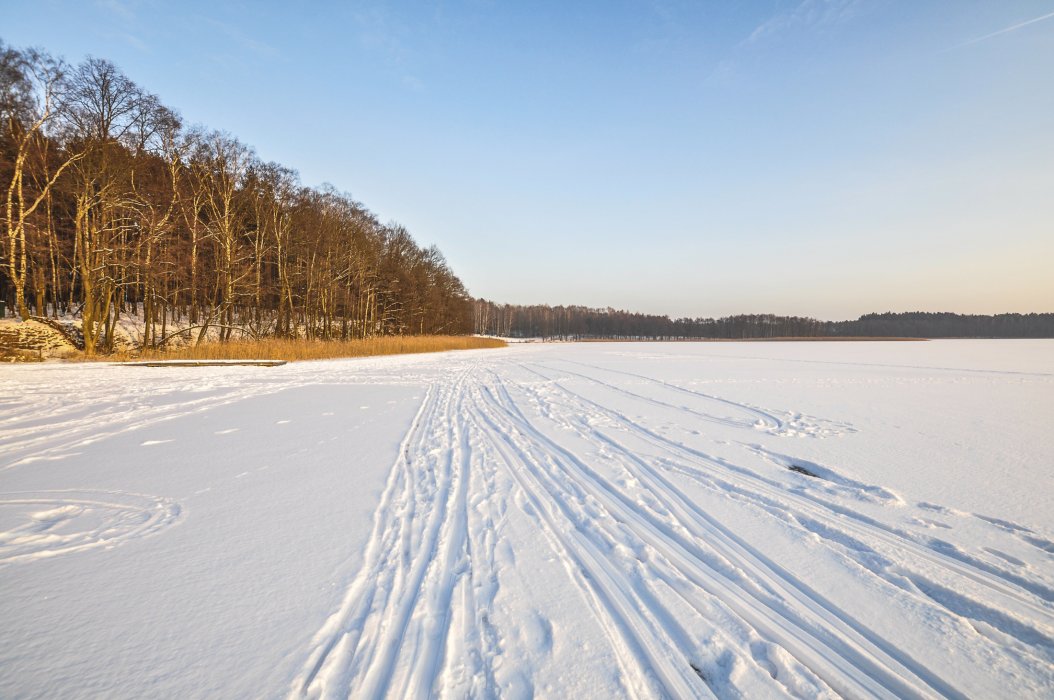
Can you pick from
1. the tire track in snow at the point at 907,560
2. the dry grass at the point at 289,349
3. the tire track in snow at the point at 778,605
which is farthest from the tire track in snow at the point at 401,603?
the dry grass at the point at 289,349

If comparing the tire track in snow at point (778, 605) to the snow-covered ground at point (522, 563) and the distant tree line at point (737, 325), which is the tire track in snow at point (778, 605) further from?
the distant tree line at point (737, 325)

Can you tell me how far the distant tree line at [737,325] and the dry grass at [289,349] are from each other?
73568mm

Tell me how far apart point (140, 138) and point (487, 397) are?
19891mm

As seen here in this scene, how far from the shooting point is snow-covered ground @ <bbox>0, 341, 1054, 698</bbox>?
1.67 meters

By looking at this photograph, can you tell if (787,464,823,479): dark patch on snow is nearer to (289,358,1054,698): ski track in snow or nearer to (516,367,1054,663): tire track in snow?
(289,358,1054,698): ski track in snow

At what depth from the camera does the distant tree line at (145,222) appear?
14.8 metres

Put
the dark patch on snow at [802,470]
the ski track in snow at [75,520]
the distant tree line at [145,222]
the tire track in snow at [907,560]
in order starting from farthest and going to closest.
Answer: the distant tree line at [145,222], the dark patch on snow at [802,470], the ski track in snow at [75,520], the tire track in snow at [907,560]

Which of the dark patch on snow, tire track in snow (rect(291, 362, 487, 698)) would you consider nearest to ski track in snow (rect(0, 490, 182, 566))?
tire track in snow (rect(291, 362, 487, 698))

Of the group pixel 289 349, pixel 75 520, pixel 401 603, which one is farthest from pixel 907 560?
pixel 289 349

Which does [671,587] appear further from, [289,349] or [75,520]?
[289,349]

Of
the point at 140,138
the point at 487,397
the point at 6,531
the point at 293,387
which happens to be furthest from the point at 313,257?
the point at 6,531

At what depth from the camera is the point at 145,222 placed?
57.0 feet

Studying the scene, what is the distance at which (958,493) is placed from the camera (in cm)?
Answer: 364

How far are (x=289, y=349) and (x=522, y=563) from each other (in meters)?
19.9
